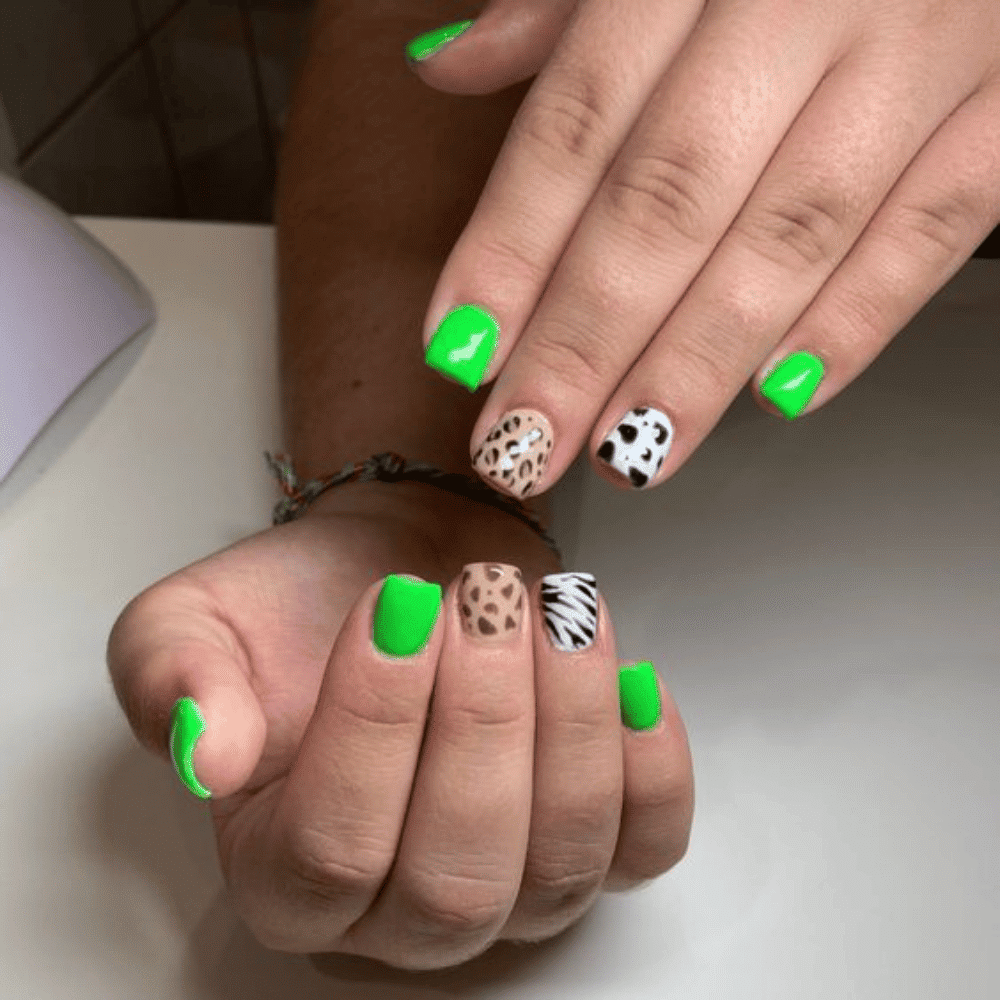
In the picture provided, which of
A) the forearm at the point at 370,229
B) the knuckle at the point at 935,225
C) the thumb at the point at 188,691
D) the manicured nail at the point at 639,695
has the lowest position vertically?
the forearm at the point at 370,229

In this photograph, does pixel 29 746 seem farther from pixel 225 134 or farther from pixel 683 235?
pixel 225 134

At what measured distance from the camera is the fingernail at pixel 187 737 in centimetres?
42

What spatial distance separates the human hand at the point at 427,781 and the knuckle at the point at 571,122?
15 cm

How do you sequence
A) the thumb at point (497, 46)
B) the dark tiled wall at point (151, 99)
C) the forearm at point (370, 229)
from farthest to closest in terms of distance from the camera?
the dark tiled wall at point (151, 99)
the forearm at point (370, 229)
the thumb at point (497, 46)

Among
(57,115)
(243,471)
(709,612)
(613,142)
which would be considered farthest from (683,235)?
(57,115)

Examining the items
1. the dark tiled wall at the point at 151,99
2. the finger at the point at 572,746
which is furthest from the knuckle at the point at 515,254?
A: the dark tiled wall at the point at 151,99

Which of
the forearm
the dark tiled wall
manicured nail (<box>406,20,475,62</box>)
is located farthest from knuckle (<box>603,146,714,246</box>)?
the dark tiled wall

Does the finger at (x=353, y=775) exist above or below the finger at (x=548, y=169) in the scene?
below

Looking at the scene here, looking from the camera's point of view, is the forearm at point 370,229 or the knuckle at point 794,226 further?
the forearm at point 370,229

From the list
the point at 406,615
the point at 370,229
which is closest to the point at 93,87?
the point at 370,229

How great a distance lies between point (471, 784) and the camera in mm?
419

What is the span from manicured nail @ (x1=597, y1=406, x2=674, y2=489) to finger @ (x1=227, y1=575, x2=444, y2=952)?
80mm

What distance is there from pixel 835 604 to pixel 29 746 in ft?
1.00

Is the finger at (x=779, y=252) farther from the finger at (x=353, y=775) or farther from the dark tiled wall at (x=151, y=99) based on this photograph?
the dark tiled wall at (x=151, y=99)
